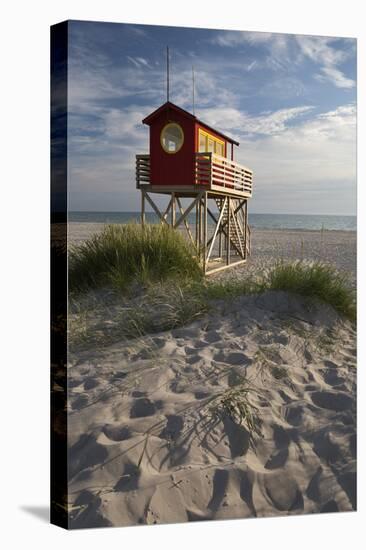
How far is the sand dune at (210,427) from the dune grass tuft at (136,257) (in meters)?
1.71

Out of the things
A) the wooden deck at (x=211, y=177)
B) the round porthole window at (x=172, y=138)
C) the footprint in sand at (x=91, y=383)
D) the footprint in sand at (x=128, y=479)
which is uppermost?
the round porthole window at (x=172, y=138)

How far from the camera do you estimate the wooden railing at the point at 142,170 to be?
28.9 ft

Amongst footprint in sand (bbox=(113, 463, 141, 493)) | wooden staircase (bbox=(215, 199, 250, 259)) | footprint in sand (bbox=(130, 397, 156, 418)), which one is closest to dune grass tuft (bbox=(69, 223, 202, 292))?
footprint in sand (bbox=(130, 397, 156, 418))

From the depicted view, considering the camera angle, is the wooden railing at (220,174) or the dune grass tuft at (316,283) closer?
the dune grass tuft at (316,283)

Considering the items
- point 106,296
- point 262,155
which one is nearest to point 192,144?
point 262,155

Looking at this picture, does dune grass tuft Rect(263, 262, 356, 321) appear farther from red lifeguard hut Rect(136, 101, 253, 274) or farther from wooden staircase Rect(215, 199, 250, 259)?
wooden staircase Rect(215, 199, 250, 259)

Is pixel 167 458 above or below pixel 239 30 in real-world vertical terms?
below

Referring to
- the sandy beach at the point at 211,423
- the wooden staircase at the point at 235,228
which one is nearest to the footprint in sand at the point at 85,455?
the sandy beach at the point at 211,423

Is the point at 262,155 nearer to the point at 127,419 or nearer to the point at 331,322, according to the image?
the point at 331,322

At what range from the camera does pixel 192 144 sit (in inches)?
398

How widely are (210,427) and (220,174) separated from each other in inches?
234

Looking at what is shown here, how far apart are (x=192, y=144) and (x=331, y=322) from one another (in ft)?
13.3

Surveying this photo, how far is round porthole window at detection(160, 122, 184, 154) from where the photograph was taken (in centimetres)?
928

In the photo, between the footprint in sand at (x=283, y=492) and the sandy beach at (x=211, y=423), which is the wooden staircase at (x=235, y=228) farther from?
the footprint in sand at (x=283, y=492)
